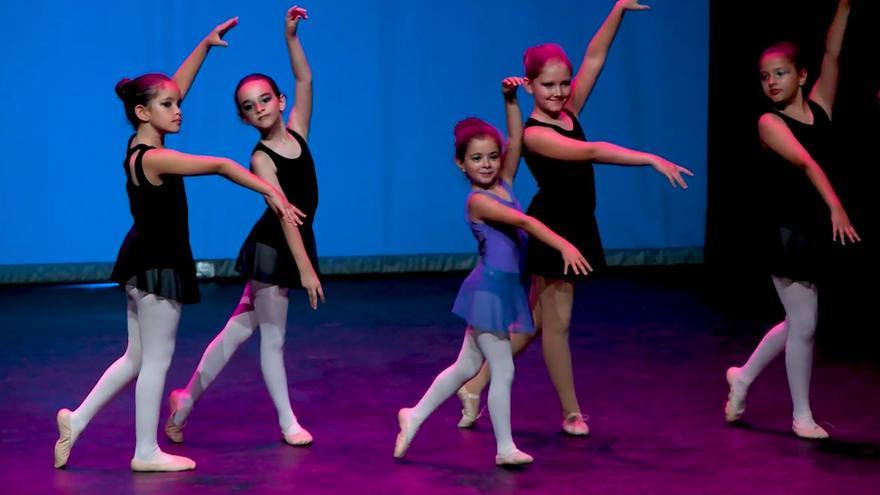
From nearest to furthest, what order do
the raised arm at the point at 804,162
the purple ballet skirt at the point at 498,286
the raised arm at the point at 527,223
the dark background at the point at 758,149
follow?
the raised arm at the point at 527,223 < the purple ballet skirt at the point at 498,286 < the raised arm at the point at 804,162 < the dark background at the point at 758,149

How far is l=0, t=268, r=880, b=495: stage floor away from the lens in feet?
11.8

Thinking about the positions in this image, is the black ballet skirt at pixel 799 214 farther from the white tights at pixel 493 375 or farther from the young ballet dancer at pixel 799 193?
the white tights at pixel 493 375

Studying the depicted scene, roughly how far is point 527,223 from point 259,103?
2.82 ft

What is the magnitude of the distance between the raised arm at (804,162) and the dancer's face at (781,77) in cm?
7

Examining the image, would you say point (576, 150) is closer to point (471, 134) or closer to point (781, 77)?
point (471, 134)

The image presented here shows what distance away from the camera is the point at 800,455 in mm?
3834

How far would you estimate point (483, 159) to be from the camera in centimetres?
375

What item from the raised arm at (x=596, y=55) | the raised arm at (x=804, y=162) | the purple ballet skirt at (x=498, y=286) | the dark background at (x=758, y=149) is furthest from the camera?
the dark background at (x=758, y=149)

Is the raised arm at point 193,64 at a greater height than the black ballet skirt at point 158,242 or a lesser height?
greater

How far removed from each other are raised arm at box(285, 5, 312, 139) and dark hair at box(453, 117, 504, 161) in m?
0.52

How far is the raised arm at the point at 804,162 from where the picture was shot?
3.85m

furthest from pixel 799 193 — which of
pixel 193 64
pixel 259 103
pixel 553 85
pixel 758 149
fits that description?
pixel 758 149

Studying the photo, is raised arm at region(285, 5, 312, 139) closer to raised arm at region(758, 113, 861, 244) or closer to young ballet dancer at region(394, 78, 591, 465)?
young ballet dancer at region(394, 78, 591, 465)

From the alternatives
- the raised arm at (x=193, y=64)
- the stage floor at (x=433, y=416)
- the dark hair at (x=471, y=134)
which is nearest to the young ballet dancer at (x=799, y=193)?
the stage floor at (x=433, y=416)
